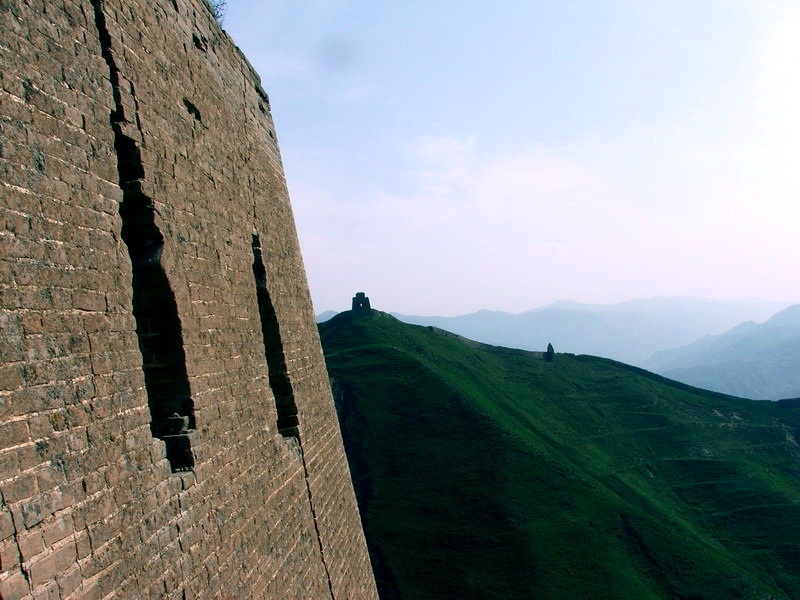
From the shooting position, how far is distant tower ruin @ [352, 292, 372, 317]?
1996 inches

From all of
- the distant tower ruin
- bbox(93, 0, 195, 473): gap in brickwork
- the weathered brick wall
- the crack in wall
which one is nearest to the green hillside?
the distant tower ruin

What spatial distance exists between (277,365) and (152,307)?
3.25 metres

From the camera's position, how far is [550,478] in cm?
3064

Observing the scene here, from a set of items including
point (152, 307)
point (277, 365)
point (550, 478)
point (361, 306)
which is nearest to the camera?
point (152, 307)

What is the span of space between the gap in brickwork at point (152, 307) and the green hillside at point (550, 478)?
20.7 meters

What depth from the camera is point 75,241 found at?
4324 millimetres

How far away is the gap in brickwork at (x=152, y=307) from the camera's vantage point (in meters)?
5.34

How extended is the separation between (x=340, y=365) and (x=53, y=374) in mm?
36017

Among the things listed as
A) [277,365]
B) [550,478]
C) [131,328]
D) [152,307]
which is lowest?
[550,478]

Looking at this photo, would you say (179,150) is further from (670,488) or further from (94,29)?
(670,488)

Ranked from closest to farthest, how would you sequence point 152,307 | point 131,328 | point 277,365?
point 131,328, point 152,307, point 277,365

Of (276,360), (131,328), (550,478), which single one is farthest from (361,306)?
(131,328)

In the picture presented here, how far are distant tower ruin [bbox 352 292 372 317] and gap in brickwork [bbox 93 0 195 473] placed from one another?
147 feet

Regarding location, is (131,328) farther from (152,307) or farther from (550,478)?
(550,478)
